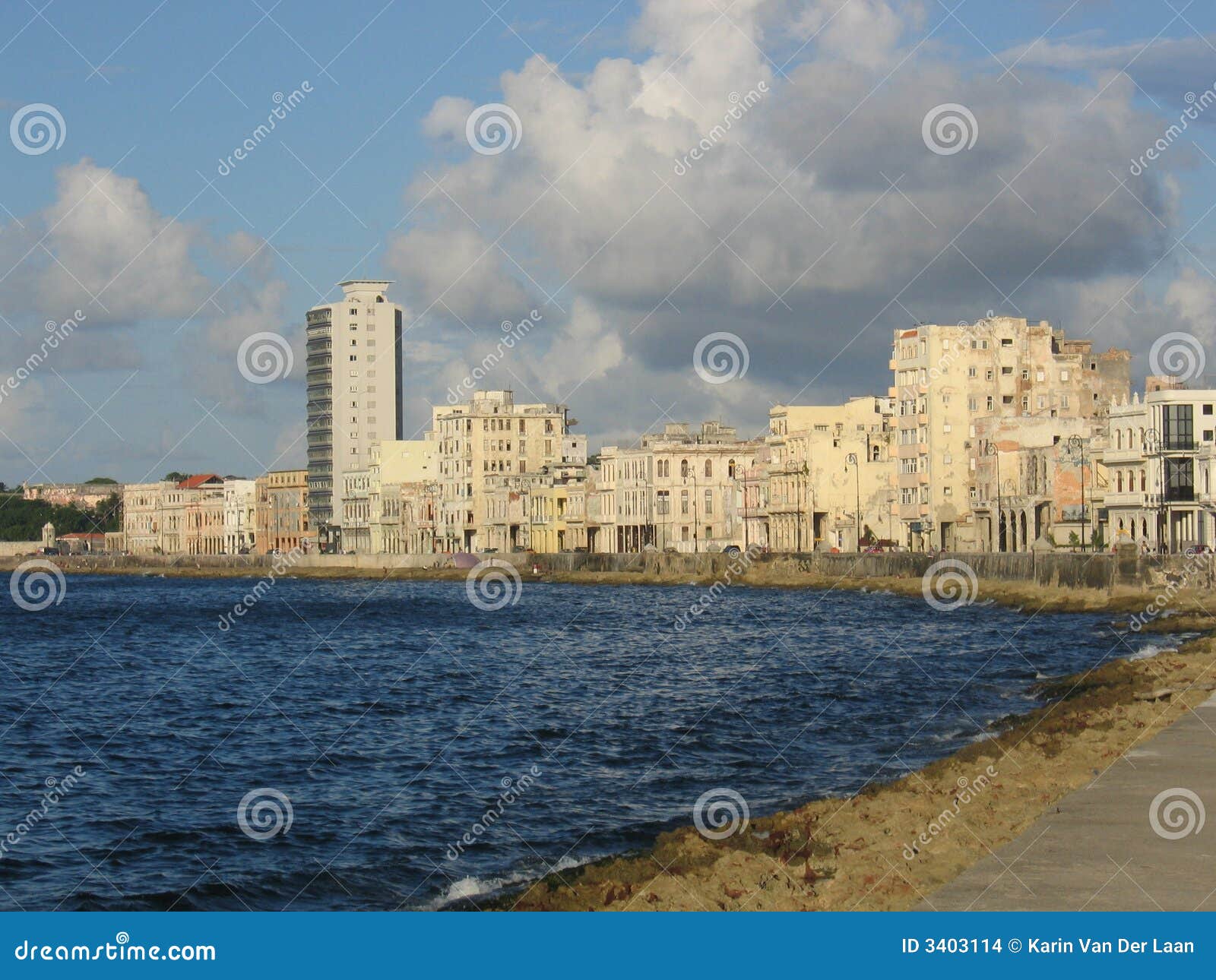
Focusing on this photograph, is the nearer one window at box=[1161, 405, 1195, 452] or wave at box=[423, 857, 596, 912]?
wave at box=[423, 857, 596, 912]

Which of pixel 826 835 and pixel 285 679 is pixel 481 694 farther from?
pixel 826 835

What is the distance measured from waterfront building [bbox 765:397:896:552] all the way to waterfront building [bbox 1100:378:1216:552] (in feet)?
128

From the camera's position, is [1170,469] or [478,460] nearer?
[1170,469]

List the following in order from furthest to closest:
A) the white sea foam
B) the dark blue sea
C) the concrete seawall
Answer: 1. the concrete seawall
2. the white sea foam
3. the dark blue sea

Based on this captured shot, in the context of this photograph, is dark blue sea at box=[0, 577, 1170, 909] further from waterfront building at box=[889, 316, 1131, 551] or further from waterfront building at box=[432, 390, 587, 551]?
waterfront building at box=[432, 390, 587, 551]

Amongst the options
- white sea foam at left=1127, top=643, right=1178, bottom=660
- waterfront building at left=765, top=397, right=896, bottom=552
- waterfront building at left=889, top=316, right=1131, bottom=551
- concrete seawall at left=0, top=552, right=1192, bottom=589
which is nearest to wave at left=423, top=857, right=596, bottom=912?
white sea foam at left=1127, top=643, right=1178, bottom=660

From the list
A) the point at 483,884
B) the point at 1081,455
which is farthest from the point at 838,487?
the point at 483,884

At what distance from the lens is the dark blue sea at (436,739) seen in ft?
76.0

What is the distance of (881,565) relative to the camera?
114812 millimetres

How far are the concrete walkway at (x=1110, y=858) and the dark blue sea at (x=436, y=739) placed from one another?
6.27 m

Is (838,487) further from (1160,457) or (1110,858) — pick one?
(1110,858)

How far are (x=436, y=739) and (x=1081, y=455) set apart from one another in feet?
227

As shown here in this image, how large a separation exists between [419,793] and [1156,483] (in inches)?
2732

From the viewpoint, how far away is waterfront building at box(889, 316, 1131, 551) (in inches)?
4845
